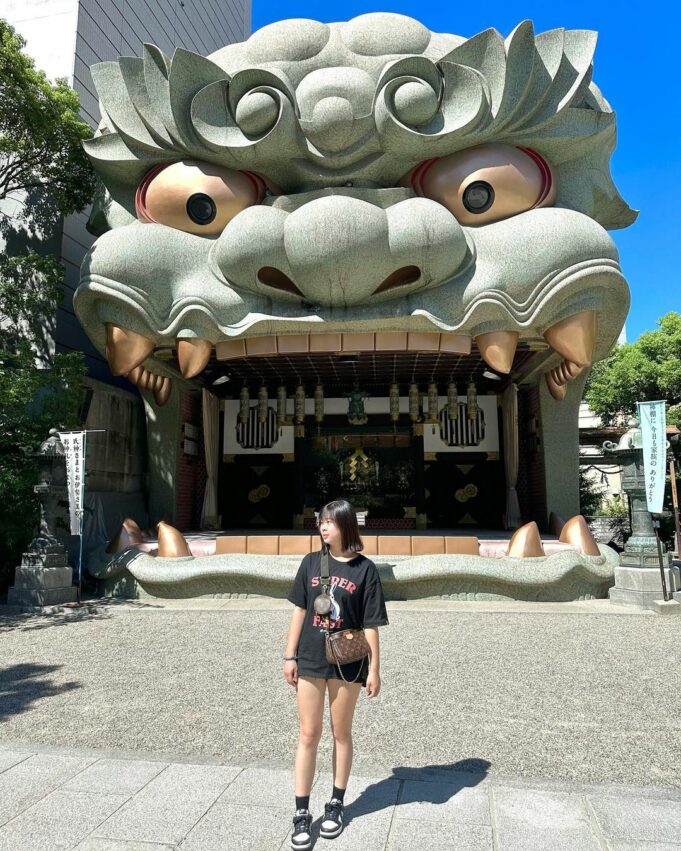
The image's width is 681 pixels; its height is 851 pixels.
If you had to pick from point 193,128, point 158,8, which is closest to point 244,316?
point 193,128

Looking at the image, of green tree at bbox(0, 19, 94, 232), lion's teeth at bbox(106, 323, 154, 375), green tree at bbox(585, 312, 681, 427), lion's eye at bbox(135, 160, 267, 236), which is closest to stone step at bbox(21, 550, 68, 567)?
lion's teeth at bbox(106, 323, 154, 375)

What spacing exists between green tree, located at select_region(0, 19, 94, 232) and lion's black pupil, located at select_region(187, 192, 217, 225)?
126 inches

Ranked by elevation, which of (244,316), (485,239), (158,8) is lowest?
(244,316)

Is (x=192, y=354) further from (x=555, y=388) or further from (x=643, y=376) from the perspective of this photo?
(x=643, y=376)

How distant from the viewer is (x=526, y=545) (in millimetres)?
9703

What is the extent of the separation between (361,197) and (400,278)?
63.3 inches

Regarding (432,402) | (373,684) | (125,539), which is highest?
(432,402)

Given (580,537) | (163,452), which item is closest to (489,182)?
(580,537)

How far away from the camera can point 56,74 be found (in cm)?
1327

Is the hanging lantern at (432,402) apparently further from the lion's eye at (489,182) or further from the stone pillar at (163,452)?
the stone pillar at (163,452)

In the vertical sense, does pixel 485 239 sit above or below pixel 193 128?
below

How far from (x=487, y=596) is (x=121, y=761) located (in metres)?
7.21

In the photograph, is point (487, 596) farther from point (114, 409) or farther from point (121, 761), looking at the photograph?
point (114, 409)

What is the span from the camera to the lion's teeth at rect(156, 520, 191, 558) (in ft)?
33.4
